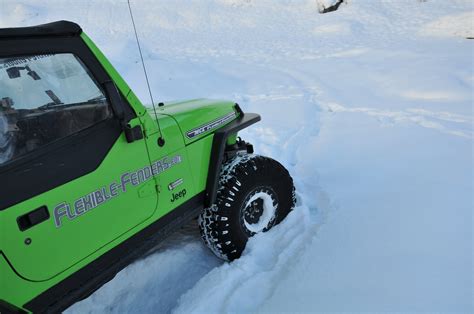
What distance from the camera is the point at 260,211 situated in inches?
113

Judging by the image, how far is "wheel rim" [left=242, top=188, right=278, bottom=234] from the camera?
275 centimetres

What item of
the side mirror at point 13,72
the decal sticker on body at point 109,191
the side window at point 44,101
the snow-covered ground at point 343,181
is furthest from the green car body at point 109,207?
the snow-covered ground at point 343,181

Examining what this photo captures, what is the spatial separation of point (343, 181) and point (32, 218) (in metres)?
2.54

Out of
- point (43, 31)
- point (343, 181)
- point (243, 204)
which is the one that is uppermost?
point (43, 31)

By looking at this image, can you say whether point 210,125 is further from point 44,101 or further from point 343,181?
point 343,181

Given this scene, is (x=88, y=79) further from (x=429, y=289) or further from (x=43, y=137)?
(x=429, y=289)

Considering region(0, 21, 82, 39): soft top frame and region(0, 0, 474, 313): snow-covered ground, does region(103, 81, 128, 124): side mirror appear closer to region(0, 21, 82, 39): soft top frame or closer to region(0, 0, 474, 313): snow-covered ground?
region(0, 21, 82, 39): soft top frame

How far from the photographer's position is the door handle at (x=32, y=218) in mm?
1569

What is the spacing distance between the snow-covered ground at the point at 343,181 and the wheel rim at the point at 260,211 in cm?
9

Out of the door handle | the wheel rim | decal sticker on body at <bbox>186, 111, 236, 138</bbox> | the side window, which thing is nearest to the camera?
the door handle

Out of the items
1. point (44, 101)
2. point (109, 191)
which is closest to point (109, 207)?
point (109, 191)

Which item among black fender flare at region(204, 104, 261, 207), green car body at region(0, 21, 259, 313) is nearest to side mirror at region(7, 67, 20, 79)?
green car body at region(0, 21, 259, 313)

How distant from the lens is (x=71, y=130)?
1.84 meters

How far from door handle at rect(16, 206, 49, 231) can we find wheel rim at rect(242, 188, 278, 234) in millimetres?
1392
